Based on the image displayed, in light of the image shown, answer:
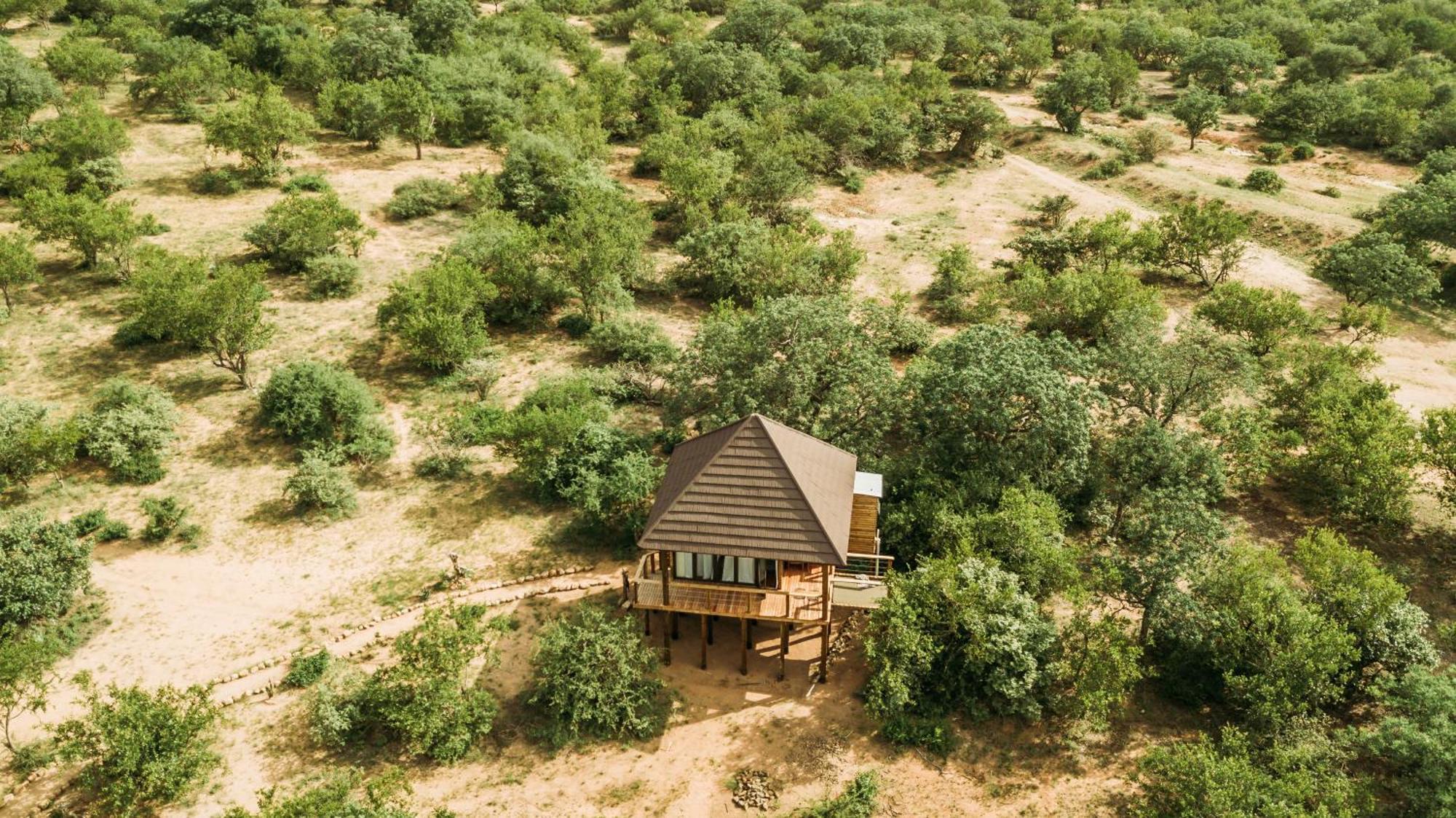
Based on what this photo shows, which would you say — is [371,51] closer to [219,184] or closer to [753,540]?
[219,184]

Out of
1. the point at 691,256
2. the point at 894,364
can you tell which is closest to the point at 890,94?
the point at 691,256

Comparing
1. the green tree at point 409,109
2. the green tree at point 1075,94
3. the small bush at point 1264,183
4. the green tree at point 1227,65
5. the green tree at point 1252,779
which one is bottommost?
the green tree at point 1252,779

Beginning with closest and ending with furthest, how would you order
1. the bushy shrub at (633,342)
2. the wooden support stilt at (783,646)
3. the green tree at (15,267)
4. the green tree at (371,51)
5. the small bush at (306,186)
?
the wooden support stilt at (783,646) < the green tree at (15,267) < the bushy shrub at (633,342) < the small bush at (306,186) < the green tree at (371,51)

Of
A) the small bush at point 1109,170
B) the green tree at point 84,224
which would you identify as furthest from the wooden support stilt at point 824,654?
the small bush at point 1109,170

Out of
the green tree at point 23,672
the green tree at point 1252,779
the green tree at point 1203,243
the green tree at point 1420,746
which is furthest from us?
the green tree at point 1203,243

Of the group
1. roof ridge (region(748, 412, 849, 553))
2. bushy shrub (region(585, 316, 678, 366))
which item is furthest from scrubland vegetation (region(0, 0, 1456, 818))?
roof ridge (region(748, 412, 849, 553))

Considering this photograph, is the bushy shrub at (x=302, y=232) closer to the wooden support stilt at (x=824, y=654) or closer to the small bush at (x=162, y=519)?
the small bush at (x=162, y=519)

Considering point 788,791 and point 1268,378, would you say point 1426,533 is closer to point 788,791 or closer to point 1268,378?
point 1268,378
